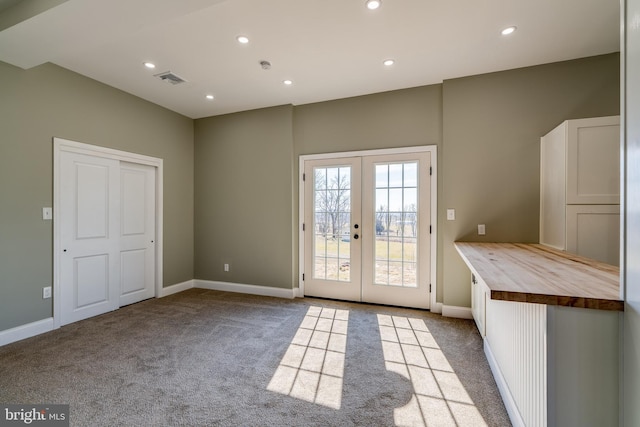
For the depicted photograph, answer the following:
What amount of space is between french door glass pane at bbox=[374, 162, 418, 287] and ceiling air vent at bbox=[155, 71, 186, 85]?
8.82 ft

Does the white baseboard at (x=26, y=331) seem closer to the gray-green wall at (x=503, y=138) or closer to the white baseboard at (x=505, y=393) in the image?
the white baseboard at (x=505, y=393)

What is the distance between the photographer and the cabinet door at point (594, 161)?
7.77ft

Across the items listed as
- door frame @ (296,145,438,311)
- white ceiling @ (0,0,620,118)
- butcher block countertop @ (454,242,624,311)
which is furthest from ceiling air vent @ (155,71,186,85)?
→ butcher block countertop @ (454,242,624,311)

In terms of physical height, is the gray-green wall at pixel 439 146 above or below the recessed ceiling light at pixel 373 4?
below

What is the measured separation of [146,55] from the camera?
2.89 meters

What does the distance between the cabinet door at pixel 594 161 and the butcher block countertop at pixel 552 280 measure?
2.40 ft

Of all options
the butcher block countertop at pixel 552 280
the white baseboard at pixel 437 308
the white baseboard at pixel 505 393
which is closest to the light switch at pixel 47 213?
the butcher block countertop at pixel 552 280

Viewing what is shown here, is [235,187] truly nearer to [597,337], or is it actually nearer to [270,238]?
[270,238]

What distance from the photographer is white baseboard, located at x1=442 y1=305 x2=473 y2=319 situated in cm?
335

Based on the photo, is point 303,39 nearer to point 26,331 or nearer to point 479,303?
point 479,303

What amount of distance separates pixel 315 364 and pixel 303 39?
115 inches

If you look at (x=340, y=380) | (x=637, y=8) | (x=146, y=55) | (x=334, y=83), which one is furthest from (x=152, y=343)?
(x=637, y=8)

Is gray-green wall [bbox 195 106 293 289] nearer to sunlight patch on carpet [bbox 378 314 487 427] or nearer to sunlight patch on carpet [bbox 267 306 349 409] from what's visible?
sunlight patch on carpet [bbox 267 306 349 409]

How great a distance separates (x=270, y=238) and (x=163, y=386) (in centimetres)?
247
